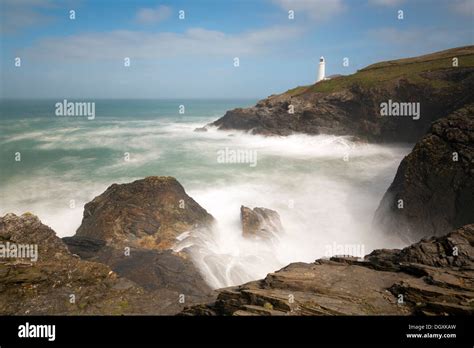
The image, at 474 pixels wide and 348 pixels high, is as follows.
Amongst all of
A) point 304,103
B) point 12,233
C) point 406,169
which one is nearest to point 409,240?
point 406,169

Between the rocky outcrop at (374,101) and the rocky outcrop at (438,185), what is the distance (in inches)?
727

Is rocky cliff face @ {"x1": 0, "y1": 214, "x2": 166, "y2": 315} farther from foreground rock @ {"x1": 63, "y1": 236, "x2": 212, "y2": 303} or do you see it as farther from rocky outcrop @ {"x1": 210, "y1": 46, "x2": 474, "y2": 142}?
rocky outcrop @ {"x1": 210, "y1": 46, "x2": 474, "y2": 142}

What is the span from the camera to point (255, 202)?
2958 centimetres

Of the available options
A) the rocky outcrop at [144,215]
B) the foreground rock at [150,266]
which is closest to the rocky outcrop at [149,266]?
the foreground rock at [150,266]

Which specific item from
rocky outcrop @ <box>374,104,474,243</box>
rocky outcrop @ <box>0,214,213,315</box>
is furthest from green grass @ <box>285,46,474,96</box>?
rocky outcrop @ <box>0,214,213,315</box>

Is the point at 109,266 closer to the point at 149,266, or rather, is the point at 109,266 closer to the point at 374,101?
the point at 149,266

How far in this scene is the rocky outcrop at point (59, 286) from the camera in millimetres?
9594

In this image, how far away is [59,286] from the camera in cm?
1041

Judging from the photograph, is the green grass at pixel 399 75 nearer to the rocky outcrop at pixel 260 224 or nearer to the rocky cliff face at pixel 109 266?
the rocky outcrop at pixel 260 224

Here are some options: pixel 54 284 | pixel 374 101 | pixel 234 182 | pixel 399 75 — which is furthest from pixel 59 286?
pixel 399 75

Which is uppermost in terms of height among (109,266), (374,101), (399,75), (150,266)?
(399,75)

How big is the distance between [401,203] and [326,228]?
19.2 feet

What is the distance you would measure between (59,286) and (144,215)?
9.82 metres

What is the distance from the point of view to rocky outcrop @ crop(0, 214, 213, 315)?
9.59 metres
